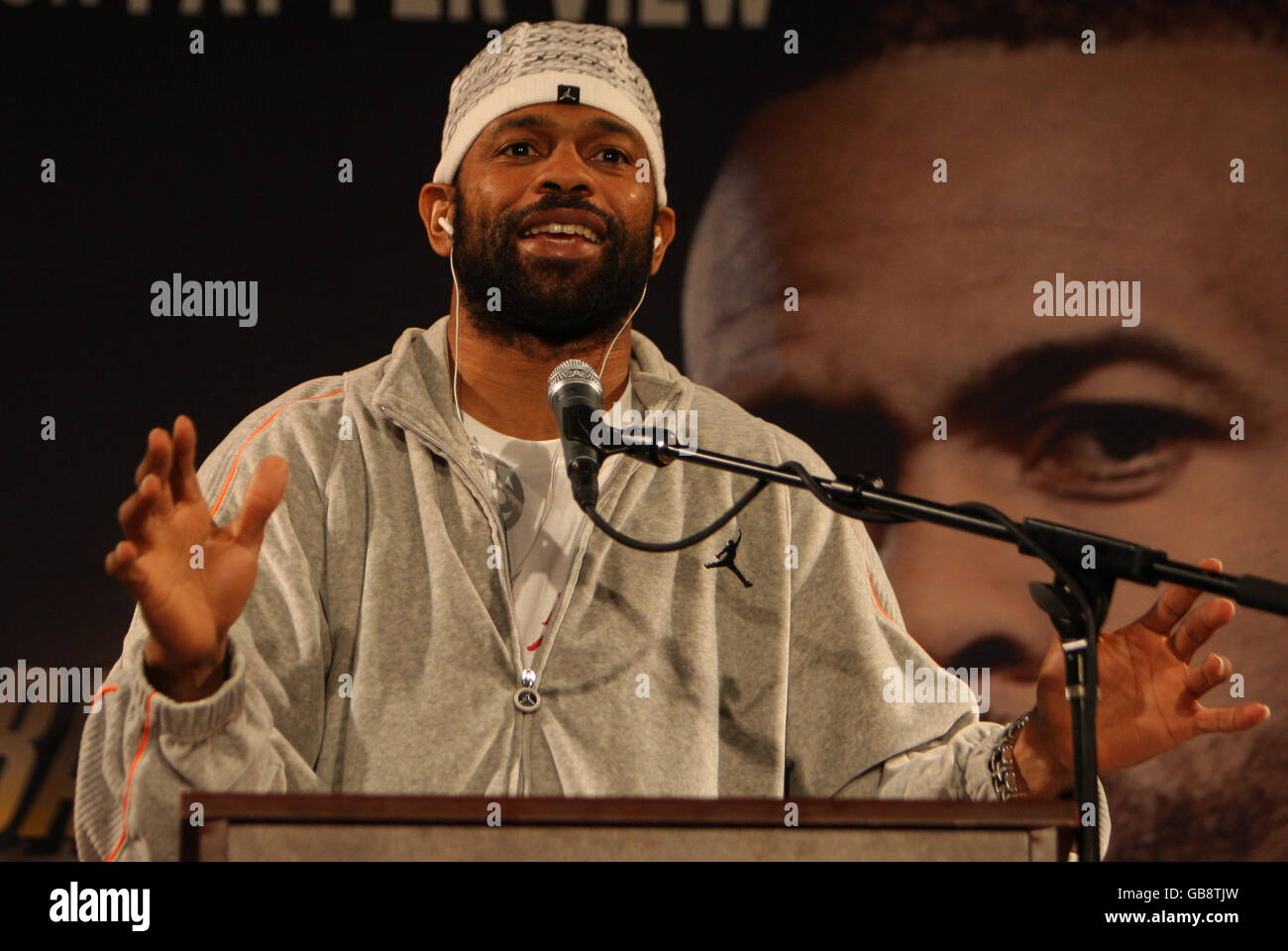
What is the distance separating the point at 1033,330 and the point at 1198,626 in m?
1.50

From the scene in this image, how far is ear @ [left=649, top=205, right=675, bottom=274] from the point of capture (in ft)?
9.30

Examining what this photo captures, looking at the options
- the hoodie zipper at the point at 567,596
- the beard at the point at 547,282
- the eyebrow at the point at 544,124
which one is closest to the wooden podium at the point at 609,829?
the hoodie zipper at the point at 567,596

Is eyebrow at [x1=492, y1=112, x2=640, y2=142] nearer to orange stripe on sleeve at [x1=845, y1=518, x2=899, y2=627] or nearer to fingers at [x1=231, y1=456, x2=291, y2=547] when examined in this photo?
orange stripe on sleeve at [x1=845, y1=518, x2=899, y2=627]

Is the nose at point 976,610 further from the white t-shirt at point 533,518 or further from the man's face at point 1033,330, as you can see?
the white t-shirt at point 533,518

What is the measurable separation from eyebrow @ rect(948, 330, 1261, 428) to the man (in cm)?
52

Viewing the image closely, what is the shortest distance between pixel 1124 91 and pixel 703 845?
8.16 ft

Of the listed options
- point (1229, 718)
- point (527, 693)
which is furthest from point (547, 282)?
point (1229, 718)

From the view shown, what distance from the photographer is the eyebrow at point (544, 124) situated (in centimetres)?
257

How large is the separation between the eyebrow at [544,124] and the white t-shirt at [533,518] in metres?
0.57

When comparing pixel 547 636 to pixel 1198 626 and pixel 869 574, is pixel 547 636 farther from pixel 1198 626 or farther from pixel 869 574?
pixel 1198 626

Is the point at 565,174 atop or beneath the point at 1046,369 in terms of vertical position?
atop

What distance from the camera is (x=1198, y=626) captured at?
1657 millimetres

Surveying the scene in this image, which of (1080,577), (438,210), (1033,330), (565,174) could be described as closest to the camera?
(1080,577)

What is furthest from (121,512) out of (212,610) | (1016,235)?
(1016,235)
